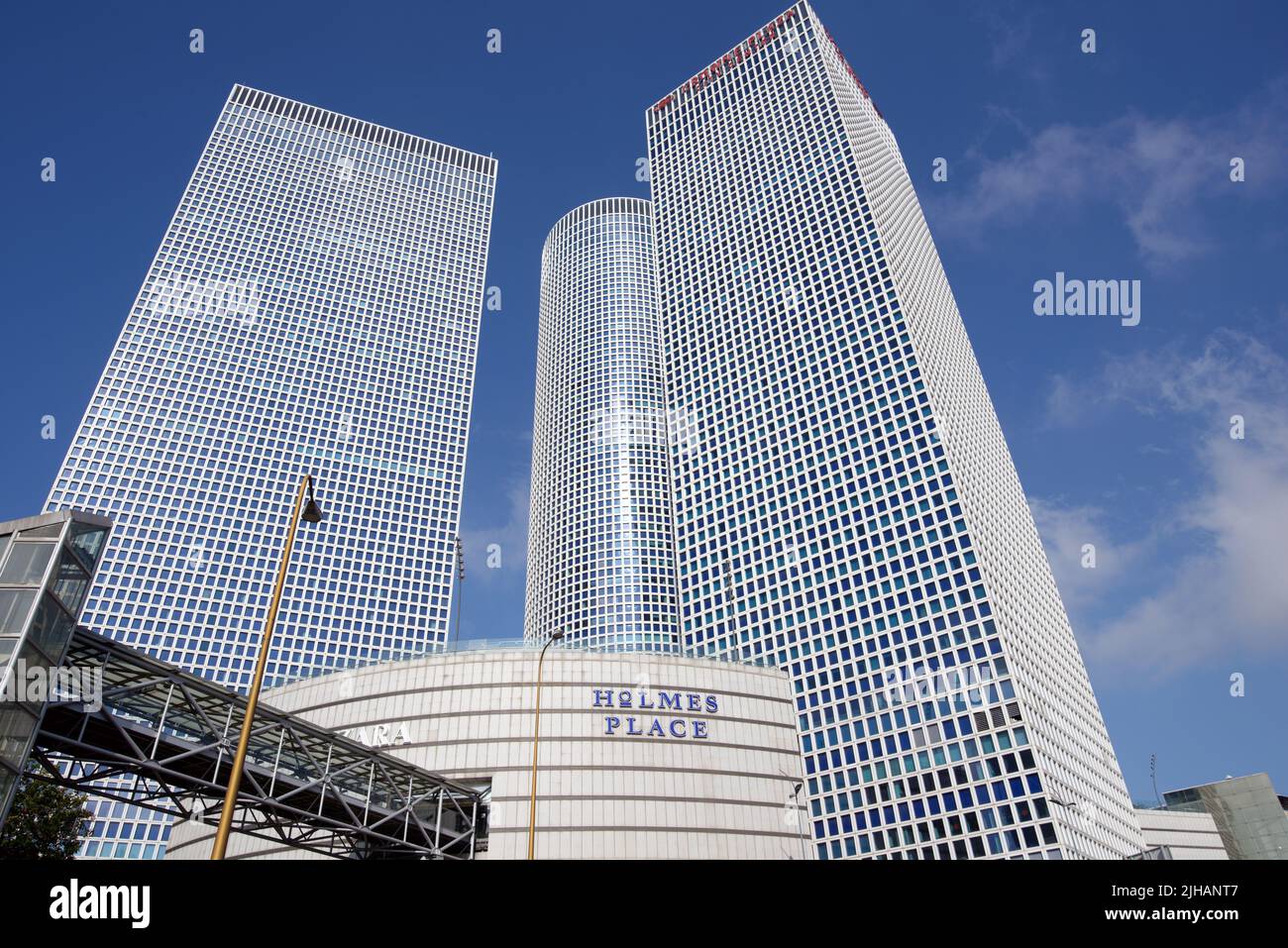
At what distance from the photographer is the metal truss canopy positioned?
96.9ft

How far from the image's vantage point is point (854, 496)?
130 m

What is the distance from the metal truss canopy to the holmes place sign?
11701 mm

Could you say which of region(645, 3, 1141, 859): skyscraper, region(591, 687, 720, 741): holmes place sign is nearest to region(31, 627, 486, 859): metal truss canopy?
region(591, 687, 720, 741): holmes place sign

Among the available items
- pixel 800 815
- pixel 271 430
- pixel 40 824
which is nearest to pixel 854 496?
pixel 800 815

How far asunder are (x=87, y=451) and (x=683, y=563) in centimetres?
11195

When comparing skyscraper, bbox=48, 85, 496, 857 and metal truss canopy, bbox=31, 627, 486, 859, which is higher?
skyscraper, bbox=48, 85, 496, 857

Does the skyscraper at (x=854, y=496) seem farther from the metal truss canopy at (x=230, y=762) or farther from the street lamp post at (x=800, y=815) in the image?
the metal truss canopy at (x=230, y=762)

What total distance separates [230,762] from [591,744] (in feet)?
88.3

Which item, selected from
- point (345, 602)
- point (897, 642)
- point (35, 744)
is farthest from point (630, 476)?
point (35, 744)

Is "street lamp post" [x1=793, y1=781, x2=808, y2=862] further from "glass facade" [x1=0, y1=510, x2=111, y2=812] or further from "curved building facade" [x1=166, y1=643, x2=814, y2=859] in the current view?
"glass facade" [x1=0, y1=510, x2=111, y2=812]

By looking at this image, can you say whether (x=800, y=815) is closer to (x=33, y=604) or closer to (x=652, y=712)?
(x=652, y=712)

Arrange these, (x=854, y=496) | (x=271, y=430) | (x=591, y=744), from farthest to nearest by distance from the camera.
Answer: (x=271, y=430), (x=854, y=496), (x=591, y=744)

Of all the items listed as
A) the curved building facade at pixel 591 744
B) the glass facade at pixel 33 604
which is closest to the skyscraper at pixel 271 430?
the curved building facade at pixel 591 744
